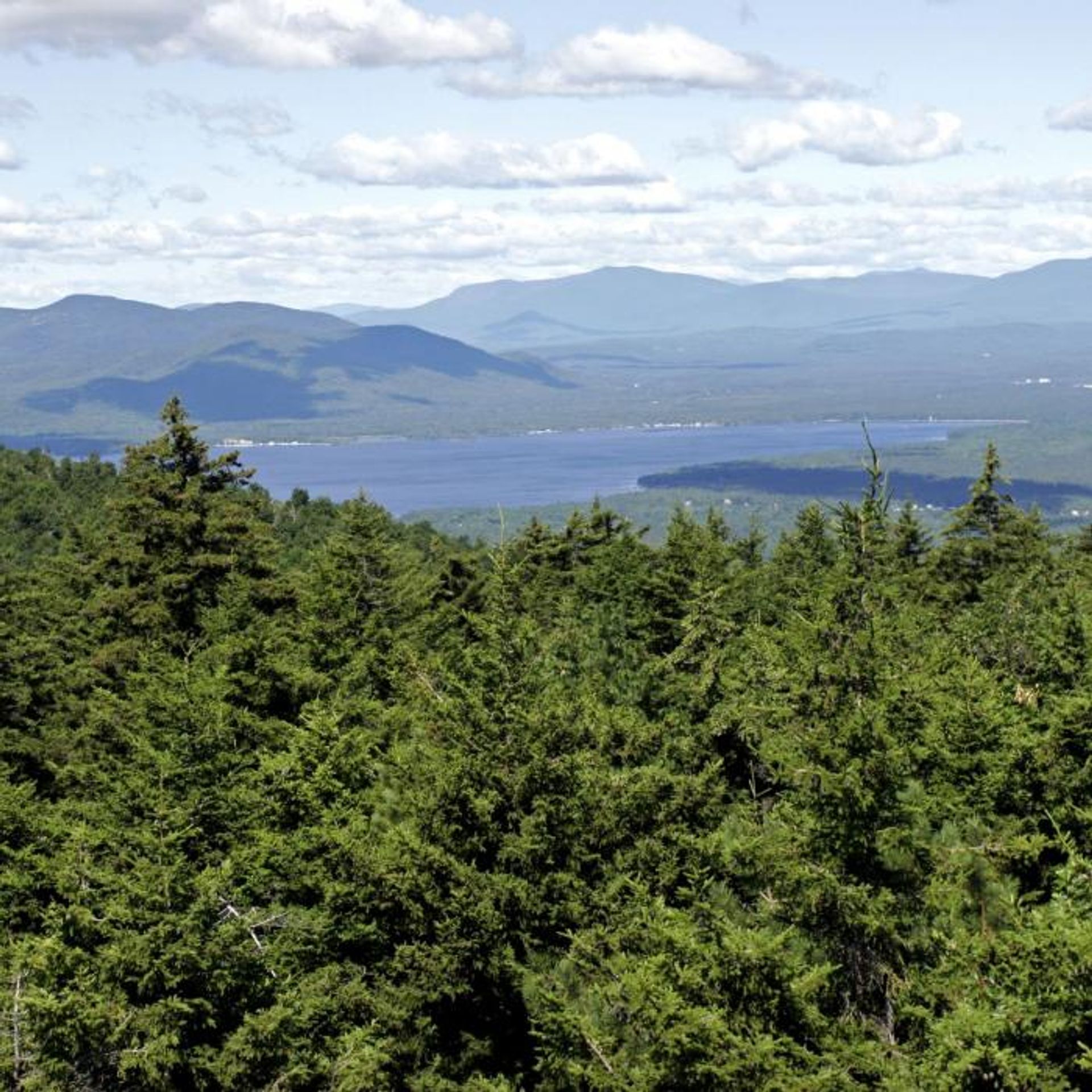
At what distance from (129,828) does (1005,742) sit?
13.5 metres

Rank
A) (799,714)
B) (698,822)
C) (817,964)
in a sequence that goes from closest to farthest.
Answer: (817,964) < (799,714) < (698,822)

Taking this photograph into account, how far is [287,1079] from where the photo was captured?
620 inches

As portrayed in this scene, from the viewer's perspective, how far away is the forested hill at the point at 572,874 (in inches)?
563

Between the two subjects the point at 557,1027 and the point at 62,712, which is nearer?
the point at 557,1027

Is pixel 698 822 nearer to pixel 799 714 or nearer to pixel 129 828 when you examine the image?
pixel 799 714

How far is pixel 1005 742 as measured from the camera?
2100cm

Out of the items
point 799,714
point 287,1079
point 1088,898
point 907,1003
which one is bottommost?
point 287,1079

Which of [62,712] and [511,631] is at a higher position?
[511,631]

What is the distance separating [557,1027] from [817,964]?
3.21 metres

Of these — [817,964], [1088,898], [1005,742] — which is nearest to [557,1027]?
[817,964]

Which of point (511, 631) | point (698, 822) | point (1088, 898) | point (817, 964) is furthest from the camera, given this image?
point (698, 822)

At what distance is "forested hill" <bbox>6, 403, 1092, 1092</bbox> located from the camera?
14305 mm

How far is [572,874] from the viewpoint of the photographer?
1866 centimetres

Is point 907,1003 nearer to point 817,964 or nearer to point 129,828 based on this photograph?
point 817,964
